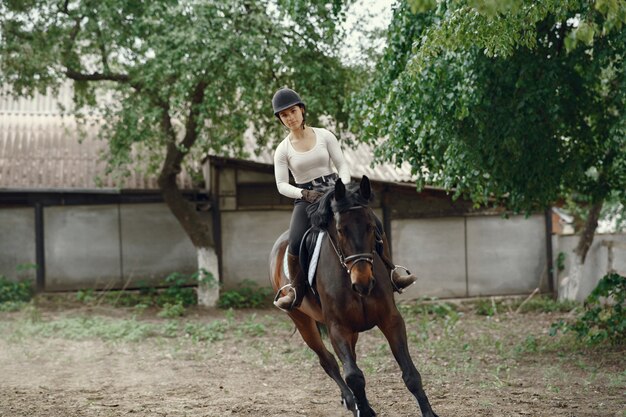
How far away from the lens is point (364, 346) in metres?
11.4

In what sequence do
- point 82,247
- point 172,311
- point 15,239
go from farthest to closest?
point 82,247 < point 15,239 < point 172,311

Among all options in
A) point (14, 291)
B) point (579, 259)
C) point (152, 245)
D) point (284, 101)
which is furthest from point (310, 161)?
point (14, 291)

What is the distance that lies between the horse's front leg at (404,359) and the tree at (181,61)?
735cm

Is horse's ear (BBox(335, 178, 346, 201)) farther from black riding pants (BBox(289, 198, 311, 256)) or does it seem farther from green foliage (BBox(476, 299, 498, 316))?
green foliage (BBox(476, 299, 498, 316))

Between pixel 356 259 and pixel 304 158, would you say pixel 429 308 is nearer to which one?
pixel 304 158

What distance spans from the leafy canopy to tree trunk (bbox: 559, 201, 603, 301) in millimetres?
5168

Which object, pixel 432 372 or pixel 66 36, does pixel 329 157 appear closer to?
pixel 432 372

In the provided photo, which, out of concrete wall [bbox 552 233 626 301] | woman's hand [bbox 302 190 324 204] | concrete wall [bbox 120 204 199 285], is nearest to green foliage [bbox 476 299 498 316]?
concrete wall [bbox 552 233 626 301]

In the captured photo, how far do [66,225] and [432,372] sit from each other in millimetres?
10786

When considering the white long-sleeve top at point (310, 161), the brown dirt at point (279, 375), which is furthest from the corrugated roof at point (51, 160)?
the white long-sleeve top at point (310, 161)

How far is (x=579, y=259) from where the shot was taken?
15.7 metres

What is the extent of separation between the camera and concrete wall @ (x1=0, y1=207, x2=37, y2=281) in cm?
1683

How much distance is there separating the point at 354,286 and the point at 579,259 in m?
11.4

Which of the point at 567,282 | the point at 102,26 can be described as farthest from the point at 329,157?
the point at 567,282
